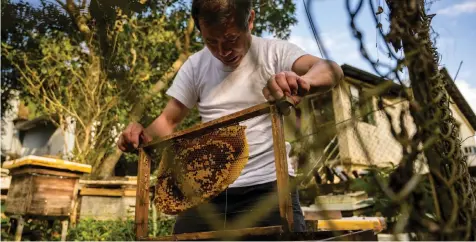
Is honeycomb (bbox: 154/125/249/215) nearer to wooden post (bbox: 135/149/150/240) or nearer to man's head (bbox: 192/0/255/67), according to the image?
wooden post (bbox: 135/149/150/240)

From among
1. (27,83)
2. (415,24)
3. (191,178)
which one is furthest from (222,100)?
(27,83)

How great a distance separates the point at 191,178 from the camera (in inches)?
A: 74.8

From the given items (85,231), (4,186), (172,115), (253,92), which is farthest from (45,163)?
(253,92)

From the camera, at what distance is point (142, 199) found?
1.91 m

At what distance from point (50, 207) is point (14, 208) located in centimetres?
53

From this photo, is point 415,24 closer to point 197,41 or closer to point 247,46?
point 247,46

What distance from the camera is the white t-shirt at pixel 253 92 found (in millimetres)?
1980

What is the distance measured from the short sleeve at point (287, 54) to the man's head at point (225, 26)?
0.19m

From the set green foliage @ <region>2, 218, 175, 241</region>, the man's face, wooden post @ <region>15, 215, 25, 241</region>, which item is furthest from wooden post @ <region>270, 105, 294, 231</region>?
green foliage @ <region>2, 218, 175, 241</region>

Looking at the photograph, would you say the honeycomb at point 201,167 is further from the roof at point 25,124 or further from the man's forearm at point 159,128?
the roof at point 25,124

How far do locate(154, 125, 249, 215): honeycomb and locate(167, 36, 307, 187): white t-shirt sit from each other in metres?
0.20

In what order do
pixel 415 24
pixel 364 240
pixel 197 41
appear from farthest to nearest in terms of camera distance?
pixel 197 41, pixel 364 240, pixel 415 24

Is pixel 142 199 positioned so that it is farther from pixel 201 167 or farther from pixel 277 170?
pixel 277 170

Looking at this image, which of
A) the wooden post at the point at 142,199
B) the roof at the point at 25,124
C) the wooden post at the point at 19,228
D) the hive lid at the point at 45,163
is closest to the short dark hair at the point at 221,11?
the wooden post at the point at 142,199
